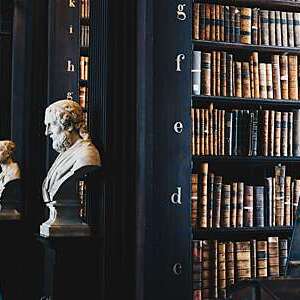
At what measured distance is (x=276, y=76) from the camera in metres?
3.50

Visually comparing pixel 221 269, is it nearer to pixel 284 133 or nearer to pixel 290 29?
pixel 284 133

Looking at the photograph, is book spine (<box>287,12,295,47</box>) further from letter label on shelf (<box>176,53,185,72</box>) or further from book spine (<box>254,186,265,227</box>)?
letter label on shelf (<box>176,53,185,72</box>)

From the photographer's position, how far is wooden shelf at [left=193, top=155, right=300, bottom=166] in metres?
3.28

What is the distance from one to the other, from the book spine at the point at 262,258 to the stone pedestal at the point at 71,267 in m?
0.79

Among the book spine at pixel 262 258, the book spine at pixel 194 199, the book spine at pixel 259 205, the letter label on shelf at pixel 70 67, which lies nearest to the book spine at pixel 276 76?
the book spine at pixel 259 205

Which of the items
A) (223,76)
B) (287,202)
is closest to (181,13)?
(223,76)

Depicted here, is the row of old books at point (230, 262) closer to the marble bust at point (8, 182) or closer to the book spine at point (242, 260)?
the book spine at point (242, 260)

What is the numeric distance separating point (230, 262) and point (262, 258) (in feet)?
0.56

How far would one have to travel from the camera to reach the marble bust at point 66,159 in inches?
124

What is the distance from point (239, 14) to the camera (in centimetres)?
347

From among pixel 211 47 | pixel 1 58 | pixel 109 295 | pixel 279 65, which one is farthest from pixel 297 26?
pixel 1 58

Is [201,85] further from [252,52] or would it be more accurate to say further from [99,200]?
[99,200]

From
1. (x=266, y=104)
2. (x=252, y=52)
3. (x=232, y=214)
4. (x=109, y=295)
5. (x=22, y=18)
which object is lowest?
(x=109, y=295)

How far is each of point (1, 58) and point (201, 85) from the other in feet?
11.4
